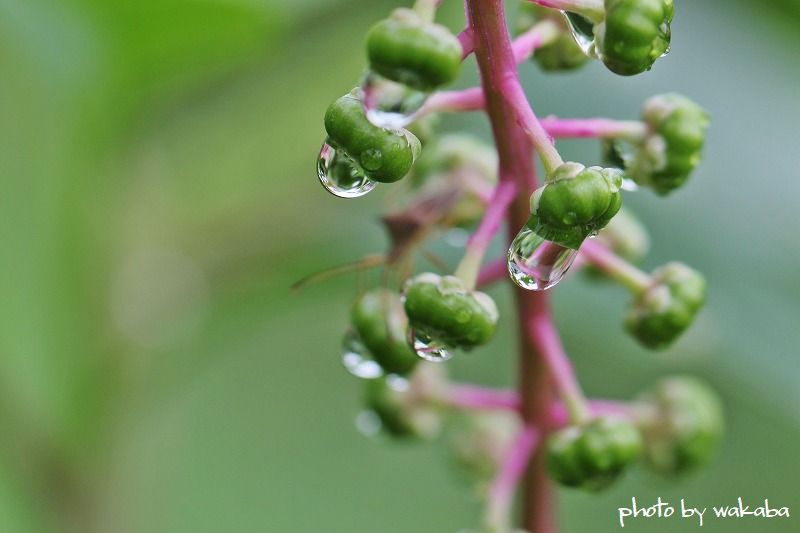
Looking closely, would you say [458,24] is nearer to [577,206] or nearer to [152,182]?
[152,182]

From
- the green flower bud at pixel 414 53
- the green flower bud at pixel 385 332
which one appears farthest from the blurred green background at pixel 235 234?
the green flower bud at pixel 414 53

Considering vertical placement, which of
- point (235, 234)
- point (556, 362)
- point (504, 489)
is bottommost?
point (504, 489)

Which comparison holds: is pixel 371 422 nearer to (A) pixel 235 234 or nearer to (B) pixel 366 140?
(B) pixel 366 140

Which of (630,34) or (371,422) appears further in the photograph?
(371,422)

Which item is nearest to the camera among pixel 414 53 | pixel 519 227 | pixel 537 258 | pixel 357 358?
pixel 414 53

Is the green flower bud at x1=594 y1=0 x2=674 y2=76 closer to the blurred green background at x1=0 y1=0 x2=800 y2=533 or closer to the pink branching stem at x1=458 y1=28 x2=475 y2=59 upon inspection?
the pink branching stem at x1=458 y1=28 x2=475 y2=59

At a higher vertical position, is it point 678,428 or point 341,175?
point 341,175

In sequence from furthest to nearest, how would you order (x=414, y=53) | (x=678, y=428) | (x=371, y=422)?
(x=371, y=422), (x=678, y=428), (x=414, y=53)

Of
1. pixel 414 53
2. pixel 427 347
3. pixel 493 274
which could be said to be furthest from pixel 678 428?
pixel 414 53
